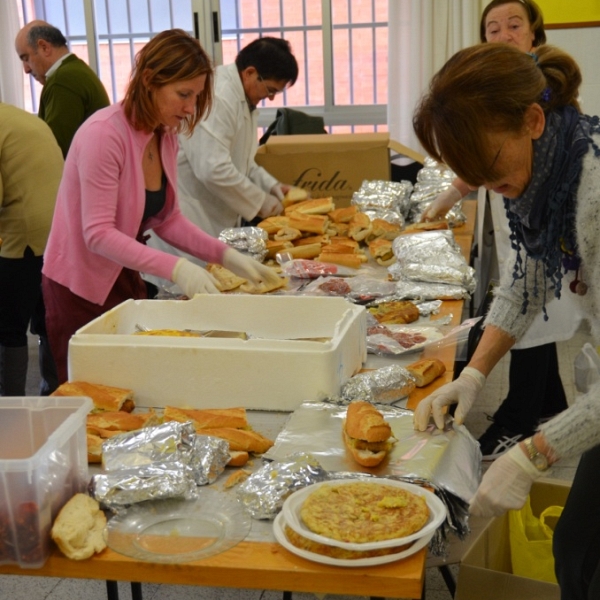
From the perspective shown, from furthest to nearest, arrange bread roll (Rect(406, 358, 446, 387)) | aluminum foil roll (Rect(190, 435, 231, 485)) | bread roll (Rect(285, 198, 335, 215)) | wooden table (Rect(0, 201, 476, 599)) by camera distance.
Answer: bread roll (Rect(285, 198, 335, 215)) < bread roll (Rect(406, 358, 446, 387)) < aluminum foil roll (Rect(190, 435, 231, 485)) < wooden table (Rect(0, 201, 476, 599))

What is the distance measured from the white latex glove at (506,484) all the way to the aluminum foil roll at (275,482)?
244 mm

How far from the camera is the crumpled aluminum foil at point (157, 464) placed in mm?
1210

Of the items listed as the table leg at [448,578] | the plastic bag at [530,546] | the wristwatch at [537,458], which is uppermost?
the wristwatch at [537,458]

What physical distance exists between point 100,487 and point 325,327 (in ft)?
2.55

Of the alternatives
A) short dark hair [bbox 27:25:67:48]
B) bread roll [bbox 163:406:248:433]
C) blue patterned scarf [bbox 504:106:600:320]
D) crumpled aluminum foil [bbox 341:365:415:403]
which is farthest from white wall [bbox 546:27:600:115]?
bread roll [bbox 163:406:248:433]

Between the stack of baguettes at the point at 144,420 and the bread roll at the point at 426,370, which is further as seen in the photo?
the bread roll at the point at 426,370

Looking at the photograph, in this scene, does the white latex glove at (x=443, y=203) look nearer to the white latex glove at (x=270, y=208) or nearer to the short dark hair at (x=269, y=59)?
the white latex glove at (x=270, y=208)

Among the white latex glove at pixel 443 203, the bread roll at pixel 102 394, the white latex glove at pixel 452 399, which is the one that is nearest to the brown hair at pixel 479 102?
the white latex glove at pixel 452 399

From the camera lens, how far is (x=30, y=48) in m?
4.09

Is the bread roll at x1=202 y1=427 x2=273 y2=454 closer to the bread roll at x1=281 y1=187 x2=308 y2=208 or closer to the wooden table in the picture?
the wooden table

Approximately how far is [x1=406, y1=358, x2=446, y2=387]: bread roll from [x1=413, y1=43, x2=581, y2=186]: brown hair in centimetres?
53

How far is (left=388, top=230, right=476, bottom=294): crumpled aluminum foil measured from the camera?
2.44 meters

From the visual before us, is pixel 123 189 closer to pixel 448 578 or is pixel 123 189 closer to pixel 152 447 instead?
pixel 152 447

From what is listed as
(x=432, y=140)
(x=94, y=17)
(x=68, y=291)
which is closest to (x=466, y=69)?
(x=432, y=140)
